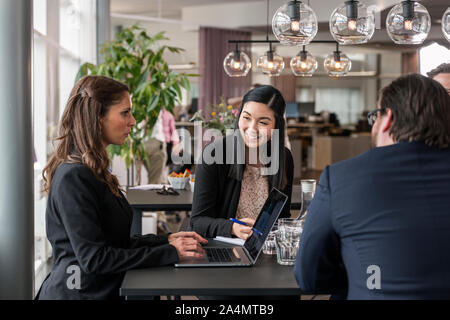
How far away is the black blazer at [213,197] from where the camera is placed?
95.8 inches

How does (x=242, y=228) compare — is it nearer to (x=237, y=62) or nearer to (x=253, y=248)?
(x=253, y=248)

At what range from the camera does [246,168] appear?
2654 mm

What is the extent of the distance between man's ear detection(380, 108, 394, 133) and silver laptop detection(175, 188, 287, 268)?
1.62ft

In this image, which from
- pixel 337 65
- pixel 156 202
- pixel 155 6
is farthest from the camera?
pixel 155 6

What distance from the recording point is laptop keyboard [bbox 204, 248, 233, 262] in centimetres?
200

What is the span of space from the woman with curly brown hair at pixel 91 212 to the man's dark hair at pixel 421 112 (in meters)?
0.87

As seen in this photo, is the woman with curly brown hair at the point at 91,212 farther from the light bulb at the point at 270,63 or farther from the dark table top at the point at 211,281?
the light bulb at the point at 270,63

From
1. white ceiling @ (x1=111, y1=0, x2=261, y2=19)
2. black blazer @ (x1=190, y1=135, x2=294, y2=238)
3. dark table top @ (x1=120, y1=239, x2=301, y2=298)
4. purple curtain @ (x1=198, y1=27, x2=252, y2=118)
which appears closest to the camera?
dark table top @ (x1=120, y1=239, x2=301, y2=298)

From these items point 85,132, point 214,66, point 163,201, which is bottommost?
point 163,201

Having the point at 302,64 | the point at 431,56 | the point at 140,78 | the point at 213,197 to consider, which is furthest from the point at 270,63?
the point at 213,197

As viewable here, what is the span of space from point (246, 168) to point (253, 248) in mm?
704

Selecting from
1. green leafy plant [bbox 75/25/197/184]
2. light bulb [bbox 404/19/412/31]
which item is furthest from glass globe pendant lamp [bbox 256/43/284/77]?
light bulb [bbox 404/19/412/31]

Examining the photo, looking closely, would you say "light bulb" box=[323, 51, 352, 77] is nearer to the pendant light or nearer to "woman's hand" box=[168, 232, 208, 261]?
the pendant light

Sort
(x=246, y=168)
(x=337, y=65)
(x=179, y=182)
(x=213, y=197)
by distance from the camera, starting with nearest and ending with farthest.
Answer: (x=213, y=197), (x=246, y=168), (x=179, y=182), (x=337, y=65)
